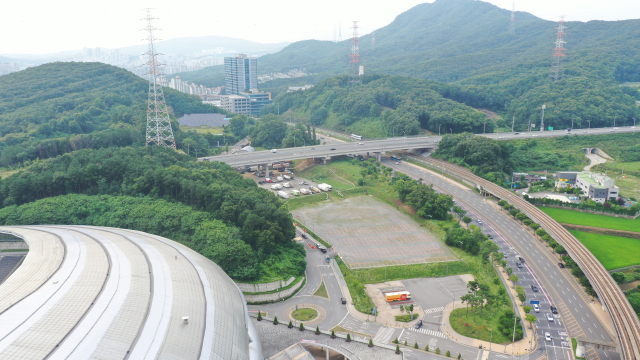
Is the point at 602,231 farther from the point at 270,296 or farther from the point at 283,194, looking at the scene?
the point at 283,194

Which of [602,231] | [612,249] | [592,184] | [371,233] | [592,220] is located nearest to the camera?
[612,249]

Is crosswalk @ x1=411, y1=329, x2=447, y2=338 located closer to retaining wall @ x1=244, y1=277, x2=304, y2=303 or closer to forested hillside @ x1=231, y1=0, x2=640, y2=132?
retaining wall @ x1=244, y1=277, x2=304, y2=303

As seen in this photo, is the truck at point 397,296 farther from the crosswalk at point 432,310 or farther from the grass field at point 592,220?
the grass field at point 592,220

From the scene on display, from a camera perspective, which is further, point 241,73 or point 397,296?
point 241,73

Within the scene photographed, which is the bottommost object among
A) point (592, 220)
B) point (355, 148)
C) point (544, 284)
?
point (544, 284)

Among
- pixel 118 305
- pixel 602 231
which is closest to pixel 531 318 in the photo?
pixel 602 231

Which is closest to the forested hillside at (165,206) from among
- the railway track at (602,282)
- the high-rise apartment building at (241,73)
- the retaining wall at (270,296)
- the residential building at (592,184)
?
the retaining wall at (270,296)
